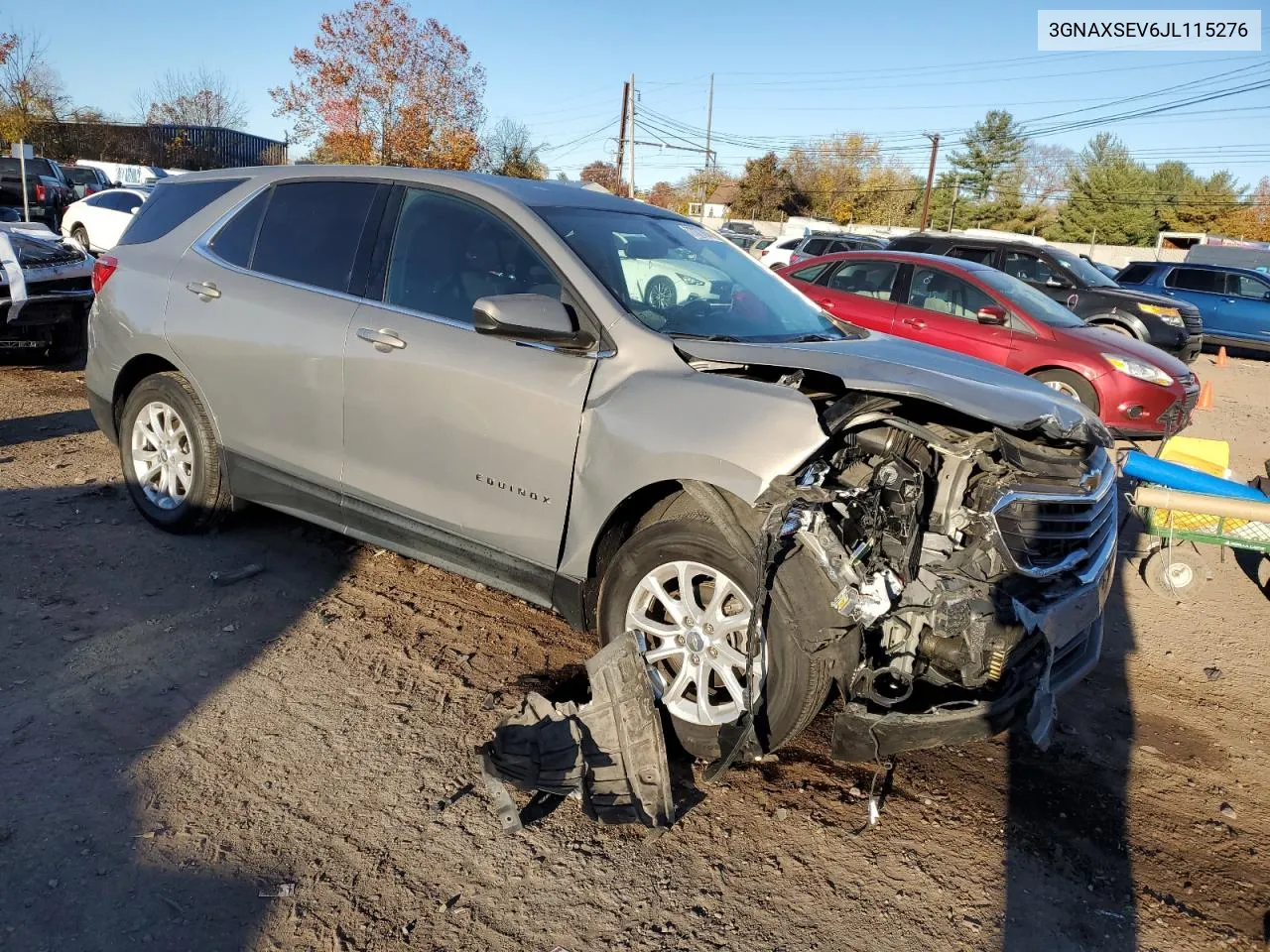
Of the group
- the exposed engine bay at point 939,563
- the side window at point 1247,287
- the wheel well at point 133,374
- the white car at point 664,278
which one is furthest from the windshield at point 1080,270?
the wheel well at point 133,374

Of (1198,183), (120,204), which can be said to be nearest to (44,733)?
(120,204)

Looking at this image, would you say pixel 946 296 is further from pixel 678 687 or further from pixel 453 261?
pixel 678 687

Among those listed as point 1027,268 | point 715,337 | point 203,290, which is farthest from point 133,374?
point 1027,268

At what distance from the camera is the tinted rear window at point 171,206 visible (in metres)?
5.04

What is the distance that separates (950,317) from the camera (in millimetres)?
9734

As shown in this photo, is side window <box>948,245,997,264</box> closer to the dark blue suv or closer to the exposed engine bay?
the dark blue suv

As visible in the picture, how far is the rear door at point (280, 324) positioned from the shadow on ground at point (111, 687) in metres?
0.53

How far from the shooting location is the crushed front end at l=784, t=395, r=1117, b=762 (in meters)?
2.95

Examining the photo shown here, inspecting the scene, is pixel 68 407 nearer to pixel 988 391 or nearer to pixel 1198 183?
A: pixel 988 391

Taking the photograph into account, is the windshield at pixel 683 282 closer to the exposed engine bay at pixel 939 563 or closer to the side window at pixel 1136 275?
the exposed engine bay at pixel 939 563

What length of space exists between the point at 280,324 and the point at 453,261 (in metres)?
0.95

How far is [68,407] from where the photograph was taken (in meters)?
7.99

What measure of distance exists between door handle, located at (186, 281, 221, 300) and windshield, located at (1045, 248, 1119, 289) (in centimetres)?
1280

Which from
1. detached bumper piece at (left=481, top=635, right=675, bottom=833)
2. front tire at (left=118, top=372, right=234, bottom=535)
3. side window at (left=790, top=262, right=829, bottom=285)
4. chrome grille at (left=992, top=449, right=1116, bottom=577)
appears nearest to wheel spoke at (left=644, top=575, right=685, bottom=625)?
detached bumper piece at (left=481, top=635, right=675, bottom=833)
